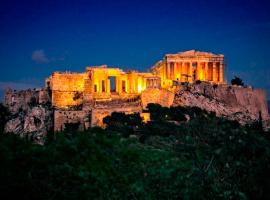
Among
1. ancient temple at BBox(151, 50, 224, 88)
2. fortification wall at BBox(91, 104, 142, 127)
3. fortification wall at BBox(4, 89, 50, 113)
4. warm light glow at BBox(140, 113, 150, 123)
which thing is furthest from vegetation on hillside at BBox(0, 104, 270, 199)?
ancient temple at BBox(151, 50, 224, 88)

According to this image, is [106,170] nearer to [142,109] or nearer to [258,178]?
[258,178]

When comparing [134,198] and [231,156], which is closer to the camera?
[134,198]

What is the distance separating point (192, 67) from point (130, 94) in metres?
12.3

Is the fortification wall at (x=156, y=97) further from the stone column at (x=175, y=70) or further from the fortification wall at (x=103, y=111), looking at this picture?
the stone column at (x=175, y=70)

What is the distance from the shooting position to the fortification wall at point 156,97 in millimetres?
44844

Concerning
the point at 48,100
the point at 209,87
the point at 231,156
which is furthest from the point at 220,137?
the point at 209,87

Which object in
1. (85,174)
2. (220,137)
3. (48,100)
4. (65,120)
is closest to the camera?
(85,174)

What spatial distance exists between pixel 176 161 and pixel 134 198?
1.54m

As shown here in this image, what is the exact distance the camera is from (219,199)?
9.19 m

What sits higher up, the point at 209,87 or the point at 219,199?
the point at 209,87

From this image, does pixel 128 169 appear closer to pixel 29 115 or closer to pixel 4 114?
pixel 29 115

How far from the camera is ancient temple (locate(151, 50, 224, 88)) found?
55812 millimetres

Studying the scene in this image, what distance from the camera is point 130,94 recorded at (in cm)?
4834

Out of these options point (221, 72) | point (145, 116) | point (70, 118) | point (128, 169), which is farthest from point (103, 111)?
point (128, 169)
